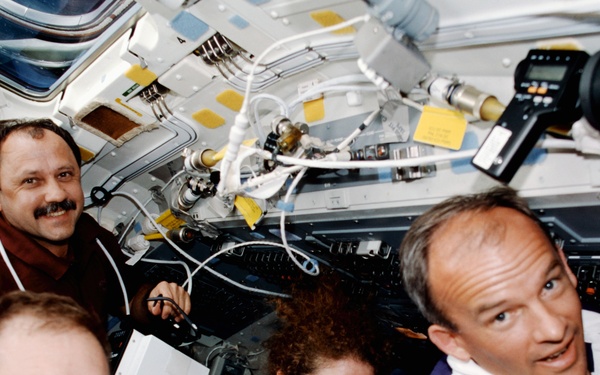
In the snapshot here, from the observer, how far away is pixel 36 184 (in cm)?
219

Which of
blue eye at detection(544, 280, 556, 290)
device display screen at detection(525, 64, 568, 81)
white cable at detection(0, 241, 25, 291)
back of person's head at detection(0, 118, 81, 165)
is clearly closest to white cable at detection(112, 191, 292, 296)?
back of person's head at detection(0, 118, 81, 165)

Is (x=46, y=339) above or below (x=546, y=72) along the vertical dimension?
below

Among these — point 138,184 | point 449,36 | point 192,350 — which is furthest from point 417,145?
point 192,350

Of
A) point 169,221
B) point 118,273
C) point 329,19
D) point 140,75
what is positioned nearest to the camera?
point 329,19

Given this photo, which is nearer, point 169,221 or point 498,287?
point 498,287

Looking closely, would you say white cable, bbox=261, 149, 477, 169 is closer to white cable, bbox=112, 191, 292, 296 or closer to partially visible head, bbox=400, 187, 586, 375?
partially visible head, bbox=400, 187, 586, 375

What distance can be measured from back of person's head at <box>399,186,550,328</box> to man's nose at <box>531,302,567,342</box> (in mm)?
221

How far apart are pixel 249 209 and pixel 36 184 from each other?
3.14 feet

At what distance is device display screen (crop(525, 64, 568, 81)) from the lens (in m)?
1.15

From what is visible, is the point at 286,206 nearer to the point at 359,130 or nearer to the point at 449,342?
the point at 359,130

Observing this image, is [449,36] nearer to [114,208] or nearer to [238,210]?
[238,210]

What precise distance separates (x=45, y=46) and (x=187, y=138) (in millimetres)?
800

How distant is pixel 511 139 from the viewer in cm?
119

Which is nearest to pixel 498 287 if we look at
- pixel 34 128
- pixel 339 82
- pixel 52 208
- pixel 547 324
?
pixel 547 324
